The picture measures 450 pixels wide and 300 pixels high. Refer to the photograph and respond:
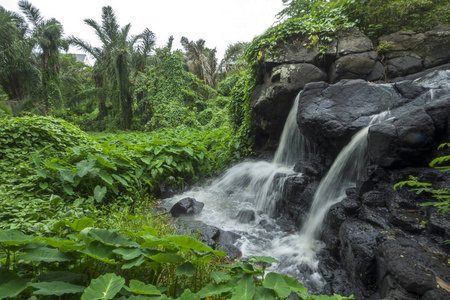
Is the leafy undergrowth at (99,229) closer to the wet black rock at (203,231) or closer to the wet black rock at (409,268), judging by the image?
the wet black rock at (203,231)

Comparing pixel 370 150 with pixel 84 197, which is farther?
pixel 84 197

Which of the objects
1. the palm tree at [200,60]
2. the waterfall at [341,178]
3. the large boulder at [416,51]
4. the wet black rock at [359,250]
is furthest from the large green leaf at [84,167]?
the palm tree at [200,60]

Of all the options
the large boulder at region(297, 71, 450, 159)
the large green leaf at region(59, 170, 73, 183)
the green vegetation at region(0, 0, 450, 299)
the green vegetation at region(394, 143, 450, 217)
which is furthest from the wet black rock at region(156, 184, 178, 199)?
the green vegetation at region(394, 143, 450, 217)

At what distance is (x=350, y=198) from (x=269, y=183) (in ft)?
6.94

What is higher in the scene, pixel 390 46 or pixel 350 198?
pixel 390 46

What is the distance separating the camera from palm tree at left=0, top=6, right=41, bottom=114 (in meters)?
16.4

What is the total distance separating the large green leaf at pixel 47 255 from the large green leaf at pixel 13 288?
136 mm

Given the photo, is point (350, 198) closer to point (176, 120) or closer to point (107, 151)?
point (107, 151)

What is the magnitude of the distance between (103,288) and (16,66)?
22.4m

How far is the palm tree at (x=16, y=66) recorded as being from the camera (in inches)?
645

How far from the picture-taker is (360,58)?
5695 millimetres

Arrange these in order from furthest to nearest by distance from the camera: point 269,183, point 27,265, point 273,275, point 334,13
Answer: point 334,13 → point 269,183 → point 27,265 → point 273,275

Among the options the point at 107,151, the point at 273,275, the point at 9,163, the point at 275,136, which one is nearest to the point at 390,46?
the point at 275,136

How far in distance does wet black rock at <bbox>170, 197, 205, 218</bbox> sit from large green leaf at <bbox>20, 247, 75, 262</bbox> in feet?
10.8
